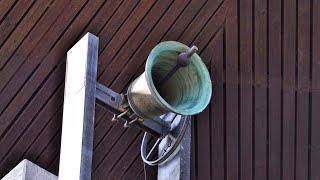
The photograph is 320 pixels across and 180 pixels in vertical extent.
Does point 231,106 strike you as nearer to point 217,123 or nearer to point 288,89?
point 217,123

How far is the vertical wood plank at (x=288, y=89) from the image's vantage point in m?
5.18

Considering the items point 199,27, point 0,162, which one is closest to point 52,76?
point 0,162

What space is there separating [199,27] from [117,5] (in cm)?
55

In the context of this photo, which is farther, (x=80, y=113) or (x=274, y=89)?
(x=274, y=89)

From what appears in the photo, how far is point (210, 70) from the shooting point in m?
5.11

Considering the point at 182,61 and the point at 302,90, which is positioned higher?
the point at 302,90

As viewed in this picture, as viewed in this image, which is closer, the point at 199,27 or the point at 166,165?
the point at 166,165

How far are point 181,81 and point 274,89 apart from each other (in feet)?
5.92

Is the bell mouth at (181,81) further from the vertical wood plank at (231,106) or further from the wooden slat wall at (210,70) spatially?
the vertical wood plank at (231,106)

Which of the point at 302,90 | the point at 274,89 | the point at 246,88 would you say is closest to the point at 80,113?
the point at 246,88

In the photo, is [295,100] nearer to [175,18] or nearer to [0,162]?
[175,18]

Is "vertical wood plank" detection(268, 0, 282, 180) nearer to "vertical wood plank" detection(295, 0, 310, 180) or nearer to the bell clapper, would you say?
"vertical wood plank" detection(295, 0, 310, 180)

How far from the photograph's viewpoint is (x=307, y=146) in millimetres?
5215

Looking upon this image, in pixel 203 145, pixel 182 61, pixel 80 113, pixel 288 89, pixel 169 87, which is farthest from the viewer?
pixel 288 89
